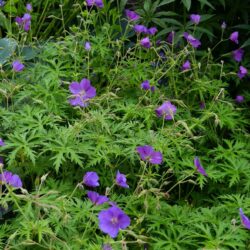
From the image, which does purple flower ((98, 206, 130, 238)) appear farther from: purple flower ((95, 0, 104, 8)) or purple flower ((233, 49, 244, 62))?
purple flower ((233, 49, 244, 62))

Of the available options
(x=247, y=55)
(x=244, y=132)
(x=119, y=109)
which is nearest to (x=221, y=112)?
(x=244, y=132)

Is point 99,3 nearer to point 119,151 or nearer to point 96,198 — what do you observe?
point 119,151

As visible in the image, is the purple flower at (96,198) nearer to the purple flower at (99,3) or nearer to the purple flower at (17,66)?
the purple flower at (17,66)

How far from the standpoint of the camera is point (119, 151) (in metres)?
1.89

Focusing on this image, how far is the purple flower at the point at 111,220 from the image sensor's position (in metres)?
1.53

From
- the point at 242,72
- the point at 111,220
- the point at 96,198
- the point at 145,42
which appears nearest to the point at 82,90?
the point at 145,42

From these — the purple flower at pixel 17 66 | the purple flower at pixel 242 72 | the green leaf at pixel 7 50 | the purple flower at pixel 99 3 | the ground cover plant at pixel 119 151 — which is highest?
the purple flower at pixel 99 3

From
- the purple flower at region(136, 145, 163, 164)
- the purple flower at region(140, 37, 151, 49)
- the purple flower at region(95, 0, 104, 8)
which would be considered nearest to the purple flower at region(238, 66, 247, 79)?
the purple flower at region(140, 37, 151, 49)

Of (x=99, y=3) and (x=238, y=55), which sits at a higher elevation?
(x=99, y=3)

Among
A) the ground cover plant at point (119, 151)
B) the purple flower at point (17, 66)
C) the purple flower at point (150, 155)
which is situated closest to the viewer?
the ground cover plant at point (119, 151)

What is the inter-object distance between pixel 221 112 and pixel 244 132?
0.41 feet

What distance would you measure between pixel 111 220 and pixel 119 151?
39 cm

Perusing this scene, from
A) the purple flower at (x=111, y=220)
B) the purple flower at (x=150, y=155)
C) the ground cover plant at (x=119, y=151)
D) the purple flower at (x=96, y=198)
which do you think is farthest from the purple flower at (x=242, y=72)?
the purple flower at (x=111, y=220)

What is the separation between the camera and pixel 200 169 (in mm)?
1879
